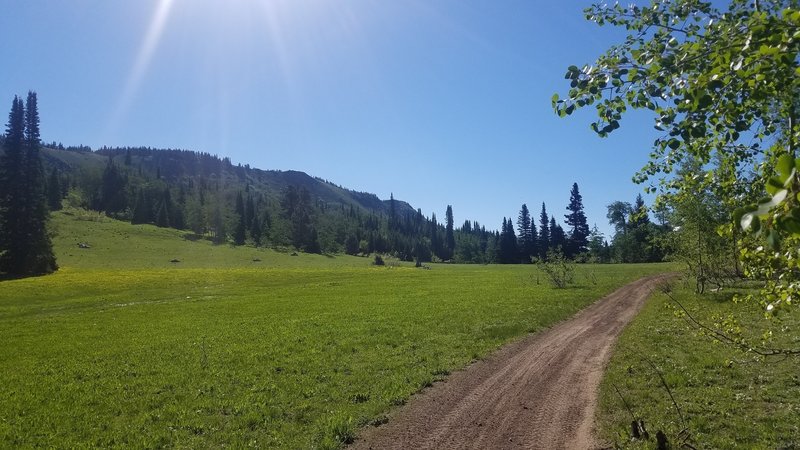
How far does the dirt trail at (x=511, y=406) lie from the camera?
1053 cm

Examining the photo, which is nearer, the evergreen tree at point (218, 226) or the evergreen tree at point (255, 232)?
the evergreen tree at point (218, 226)

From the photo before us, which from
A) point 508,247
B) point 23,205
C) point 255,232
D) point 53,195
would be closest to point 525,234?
point 508,247

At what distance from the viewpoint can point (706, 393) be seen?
39.4 feet

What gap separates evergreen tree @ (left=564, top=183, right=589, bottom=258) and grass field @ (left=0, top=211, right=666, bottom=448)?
90.0 meters

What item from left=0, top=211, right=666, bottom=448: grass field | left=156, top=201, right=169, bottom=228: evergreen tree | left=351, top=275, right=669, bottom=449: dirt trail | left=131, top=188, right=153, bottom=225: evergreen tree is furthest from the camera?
left=156, top=201, right=169, bottom=228: evergreen tree

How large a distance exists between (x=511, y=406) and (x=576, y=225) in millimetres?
130426

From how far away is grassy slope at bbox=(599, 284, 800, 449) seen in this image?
30.8 feet

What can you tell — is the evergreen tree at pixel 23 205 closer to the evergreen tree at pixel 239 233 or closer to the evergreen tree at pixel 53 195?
the evergreen tree at pixel 239 233

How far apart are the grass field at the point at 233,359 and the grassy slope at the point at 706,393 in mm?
5870

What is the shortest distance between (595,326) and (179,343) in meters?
23.3

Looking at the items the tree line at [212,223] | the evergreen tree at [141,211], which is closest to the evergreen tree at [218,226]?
the tree line at [212,223]

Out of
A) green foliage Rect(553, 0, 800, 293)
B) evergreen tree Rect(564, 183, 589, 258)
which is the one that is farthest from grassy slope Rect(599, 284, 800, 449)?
evergreen tree Rect(564, 183, 589, 258)

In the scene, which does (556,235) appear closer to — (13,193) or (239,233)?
(239,233)

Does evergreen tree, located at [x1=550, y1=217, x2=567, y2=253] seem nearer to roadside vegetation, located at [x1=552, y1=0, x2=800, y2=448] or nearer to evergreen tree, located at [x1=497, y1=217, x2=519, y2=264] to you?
evergreen tree, located at [x1=497, y1=217, x2=519, y2=264]
